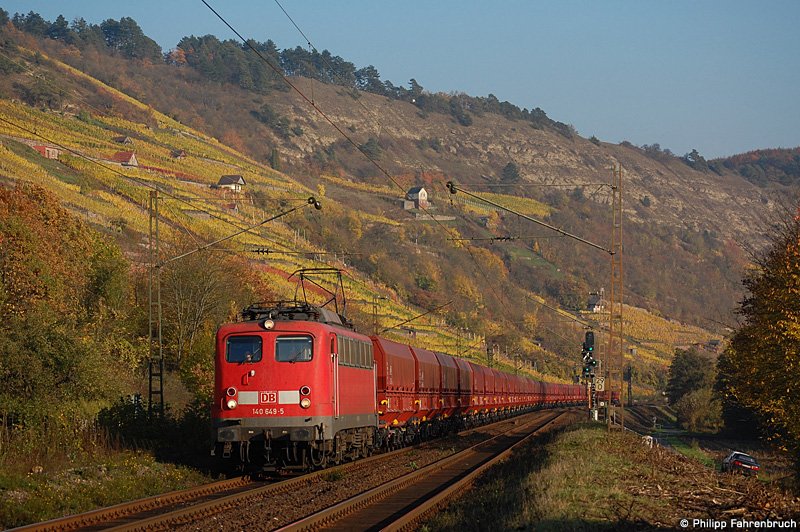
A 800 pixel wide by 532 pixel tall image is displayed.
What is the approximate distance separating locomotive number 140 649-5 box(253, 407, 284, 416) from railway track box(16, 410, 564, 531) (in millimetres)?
1575

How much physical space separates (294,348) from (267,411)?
1637 millimetres

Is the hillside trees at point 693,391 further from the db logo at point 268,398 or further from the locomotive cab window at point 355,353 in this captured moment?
the db logo at point 268,398

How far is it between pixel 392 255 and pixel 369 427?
139 meters

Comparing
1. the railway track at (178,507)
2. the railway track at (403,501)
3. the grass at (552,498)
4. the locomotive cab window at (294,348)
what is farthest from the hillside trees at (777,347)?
the railway track at (178,507)

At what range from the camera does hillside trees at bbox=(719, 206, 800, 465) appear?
120ft

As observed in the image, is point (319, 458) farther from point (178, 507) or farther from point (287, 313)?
point (178, 507)

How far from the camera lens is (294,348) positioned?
25219 millimetres

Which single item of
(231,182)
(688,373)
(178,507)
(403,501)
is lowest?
(403,501)

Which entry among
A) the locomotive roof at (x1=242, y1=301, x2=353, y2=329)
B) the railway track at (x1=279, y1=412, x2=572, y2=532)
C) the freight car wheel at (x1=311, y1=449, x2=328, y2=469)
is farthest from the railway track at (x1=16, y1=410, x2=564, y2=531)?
the locomotive roof at (x1=242, y1=301, x2=353, y2=329)

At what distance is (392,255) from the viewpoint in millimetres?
170875

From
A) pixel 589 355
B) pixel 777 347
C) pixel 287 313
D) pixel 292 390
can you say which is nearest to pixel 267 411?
pixel 292 390

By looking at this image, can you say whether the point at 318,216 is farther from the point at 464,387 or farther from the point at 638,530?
the point at 638,530

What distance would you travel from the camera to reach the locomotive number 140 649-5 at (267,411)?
2478 cm

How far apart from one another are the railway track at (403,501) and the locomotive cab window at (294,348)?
148 inches
